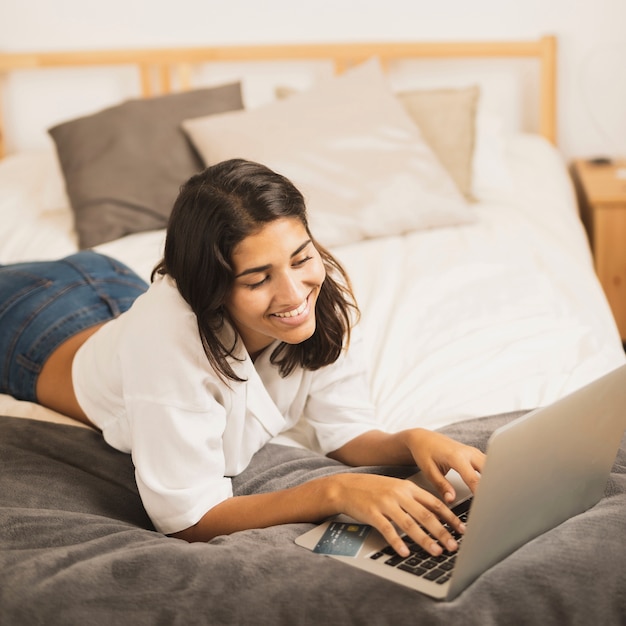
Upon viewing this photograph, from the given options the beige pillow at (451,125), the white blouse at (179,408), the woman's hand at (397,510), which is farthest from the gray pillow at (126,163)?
the woman's hand at (397,510)

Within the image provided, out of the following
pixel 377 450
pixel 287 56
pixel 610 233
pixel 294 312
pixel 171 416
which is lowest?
pixel 610 233

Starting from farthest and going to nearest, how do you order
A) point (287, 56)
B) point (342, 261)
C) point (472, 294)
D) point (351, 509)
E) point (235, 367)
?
point (287, 56)
point (342, 261)
point (472, 294)
point (235, 367)
point (351, 509)

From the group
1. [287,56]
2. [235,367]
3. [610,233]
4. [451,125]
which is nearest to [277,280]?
[235,367]

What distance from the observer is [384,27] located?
116 inches

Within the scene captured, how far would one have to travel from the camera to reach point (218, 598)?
89 cm

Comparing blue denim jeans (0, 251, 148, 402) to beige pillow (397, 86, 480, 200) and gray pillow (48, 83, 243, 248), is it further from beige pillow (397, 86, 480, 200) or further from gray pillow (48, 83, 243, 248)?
beige pillow (397, 86, 480, 200)

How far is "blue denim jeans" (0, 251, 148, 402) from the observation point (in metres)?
1.56

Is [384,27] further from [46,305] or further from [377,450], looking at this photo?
[377,450]

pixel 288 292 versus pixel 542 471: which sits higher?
pixel 288 292

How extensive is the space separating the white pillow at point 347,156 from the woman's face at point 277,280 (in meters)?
1.15

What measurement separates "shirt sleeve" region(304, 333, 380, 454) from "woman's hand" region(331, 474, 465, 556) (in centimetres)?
30

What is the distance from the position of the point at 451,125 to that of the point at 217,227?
167cm

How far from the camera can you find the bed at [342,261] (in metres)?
0.89

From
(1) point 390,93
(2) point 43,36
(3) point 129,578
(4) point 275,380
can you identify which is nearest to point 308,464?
(4) point 275,380
